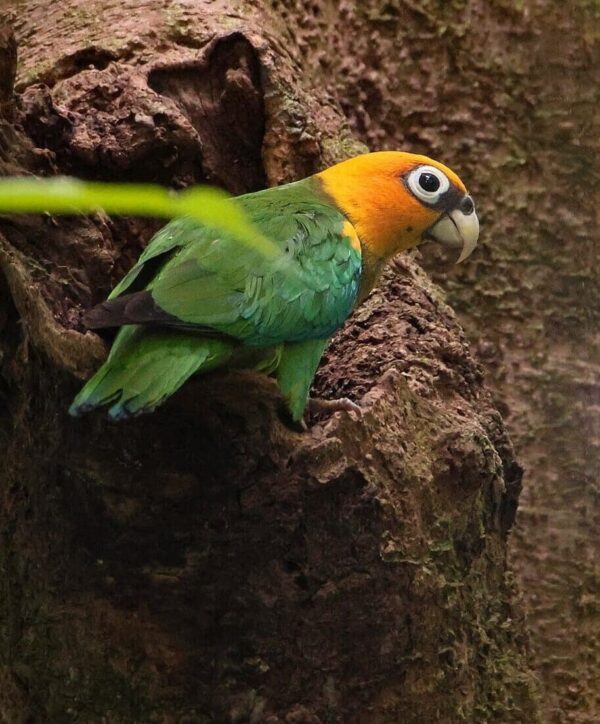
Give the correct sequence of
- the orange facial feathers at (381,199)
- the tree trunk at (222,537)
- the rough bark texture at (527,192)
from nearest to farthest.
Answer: the tree trunk at (222,537) → the orange facial feathers at (381,199) → the rough bark texture at (527,192)

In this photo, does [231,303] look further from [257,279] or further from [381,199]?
[381,199]

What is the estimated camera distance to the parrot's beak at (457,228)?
2.49 metres

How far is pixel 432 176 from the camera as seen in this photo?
245 centimetres

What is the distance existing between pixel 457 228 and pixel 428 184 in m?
0.15

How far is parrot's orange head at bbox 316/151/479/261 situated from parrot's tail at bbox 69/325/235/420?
79cm

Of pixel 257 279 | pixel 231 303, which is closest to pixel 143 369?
pixel 231 303

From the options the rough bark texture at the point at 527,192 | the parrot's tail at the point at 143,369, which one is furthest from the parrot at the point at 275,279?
the rough bark texture at the point at 527,192

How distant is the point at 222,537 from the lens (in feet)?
5.67

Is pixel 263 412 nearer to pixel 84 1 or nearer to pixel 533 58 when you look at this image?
pixel 84 1

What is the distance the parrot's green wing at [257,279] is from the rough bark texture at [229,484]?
12 centimetres

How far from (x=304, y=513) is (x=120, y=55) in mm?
1372

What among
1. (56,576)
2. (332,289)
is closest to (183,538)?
(56,576)

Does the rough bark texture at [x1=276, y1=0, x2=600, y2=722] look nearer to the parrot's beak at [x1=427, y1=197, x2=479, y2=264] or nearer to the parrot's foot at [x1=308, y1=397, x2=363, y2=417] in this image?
the parrot's beak at [x1=427, y1=197, x2=479, y2=264]

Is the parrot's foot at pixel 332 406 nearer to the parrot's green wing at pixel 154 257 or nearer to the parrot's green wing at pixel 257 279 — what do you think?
the parrot's green wing at pixel 257 279
